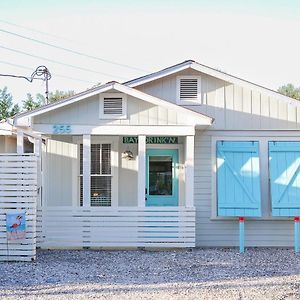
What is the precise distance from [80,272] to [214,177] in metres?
4.80

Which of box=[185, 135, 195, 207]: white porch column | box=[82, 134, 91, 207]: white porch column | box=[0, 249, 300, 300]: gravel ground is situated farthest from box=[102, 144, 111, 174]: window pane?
box=[0, 249, 300, 300]: gravel ground

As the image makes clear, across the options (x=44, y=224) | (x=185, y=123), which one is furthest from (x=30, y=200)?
(x=185, y=123)

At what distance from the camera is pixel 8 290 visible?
26.0ft

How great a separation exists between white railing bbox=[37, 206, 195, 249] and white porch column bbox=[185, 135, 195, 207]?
221mm

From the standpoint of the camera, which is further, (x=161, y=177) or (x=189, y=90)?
(x=161, y=177)

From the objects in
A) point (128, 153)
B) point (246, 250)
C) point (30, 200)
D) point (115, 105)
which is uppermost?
point (115, 105)

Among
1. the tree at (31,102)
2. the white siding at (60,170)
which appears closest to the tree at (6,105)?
the tree at (31,102)

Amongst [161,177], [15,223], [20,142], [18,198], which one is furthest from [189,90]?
[15,223]

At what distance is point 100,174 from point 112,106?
1945 mm

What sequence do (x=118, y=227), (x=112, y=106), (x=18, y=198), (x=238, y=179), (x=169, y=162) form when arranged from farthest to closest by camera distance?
(x=169, y=162) < (x=238, y=179) < (x=112, y=106) < (x=118, y=227) < (x=18, y=198)

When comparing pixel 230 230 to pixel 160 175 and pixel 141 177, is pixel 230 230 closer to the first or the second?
pixel 160 175

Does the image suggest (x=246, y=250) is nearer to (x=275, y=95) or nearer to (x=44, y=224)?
(x=275, y=95)

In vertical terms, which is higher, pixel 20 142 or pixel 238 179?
pixel 20 142

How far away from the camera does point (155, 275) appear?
9.24 metres
